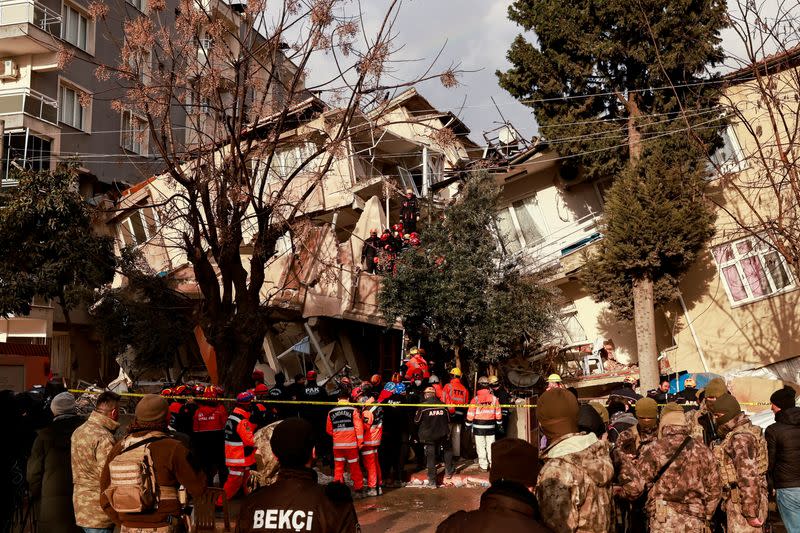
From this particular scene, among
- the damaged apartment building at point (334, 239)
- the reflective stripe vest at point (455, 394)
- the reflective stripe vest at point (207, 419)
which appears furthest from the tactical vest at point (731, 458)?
the damaged apartment building at point (334, 239)

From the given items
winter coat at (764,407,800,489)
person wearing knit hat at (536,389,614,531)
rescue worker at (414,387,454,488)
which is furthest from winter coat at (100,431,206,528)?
rescue worker at (414,387,454,488)

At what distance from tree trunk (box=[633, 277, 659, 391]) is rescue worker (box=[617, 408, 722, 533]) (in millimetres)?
13791

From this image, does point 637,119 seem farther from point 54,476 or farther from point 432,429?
point 54,476

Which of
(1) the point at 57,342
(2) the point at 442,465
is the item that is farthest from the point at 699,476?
(1) the point at 57,342

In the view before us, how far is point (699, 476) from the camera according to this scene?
5449 mm

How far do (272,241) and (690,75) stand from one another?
40.2 ft

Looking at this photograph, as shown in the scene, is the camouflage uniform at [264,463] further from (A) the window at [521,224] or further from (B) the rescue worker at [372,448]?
(A) the window at [521,224]

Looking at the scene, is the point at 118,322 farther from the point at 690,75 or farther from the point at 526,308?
the point at 690,75

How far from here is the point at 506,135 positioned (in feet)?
86.0

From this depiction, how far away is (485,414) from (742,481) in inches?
266

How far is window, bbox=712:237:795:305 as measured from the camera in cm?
1983

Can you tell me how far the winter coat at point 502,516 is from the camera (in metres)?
3.21

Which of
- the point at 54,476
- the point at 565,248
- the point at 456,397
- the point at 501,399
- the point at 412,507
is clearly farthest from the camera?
the point at 565,248

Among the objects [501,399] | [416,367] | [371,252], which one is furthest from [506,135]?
[501,399]
